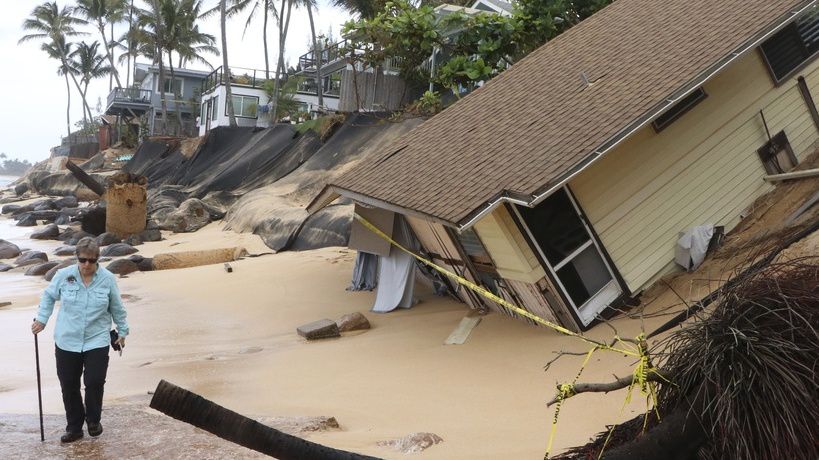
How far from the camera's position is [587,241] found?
1029 centimetres

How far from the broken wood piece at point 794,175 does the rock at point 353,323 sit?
6126 mm

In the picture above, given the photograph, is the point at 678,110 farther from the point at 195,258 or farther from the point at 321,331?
the point at 195,258

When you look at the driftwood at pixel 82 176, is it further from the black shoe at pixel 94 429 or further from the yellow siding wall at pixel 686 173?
the black shoe at pixel 94 429

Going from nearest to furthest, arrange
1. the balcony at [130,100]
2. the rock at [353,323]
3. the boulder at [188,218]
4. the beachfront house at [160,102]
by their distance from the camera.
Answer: the rock at [353,323] → the boulder at [188,218] → the beachfront house at [160,102] → the balcony at [130,100]

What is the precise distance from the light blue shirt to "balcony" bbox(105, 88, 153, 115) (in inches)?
2375

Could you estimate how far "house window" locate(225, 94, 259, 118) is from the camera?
50.4 metres

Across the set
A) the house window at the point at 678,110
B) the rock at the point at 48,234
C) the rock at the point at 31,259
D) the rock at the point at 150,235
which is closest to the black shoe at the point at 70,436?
the house window at the point at 678,110

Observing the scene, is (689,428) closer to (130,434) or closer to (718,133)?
(130,434)

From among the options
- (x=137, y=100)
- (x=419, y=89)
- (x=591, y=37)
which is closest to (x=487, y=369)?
(x=591, y=37)

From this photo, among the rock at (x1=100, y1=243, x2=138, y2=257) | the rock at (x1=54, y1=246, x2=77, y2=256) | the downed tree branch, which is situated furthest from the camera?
the rock at (x1=54, y1=246, x2=77, y2=256)

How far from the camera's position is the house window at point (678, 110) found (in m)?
10.9

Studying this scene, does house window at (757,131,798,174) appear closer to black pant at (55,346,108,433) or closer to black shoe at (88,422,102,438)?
black pant at (55,346,108,433)

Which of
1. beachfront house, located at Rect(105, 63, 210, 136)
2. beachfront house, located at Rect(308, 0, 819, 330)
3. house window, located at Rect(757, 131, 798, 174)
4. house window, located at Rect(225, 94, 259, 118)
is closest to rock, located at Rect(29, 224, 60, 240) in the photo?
beachfront house, located at Rect(308, 0, 819, 330)

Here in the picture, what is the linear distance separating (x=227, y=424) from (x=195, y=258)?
691 inches
